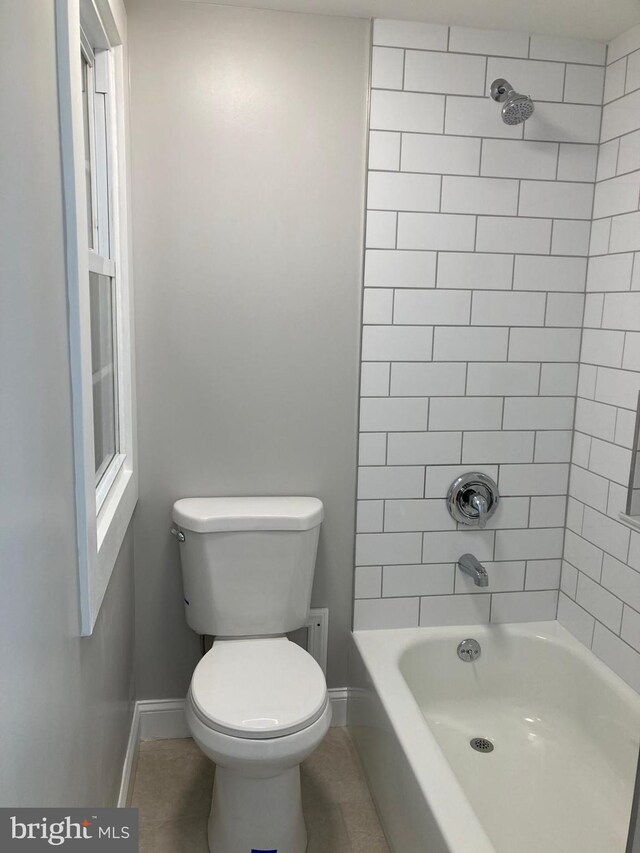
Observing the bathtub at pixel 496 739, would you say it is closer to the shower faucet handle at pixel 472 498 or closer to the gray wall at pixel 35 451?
the shower faucet handle at pixel 472 498

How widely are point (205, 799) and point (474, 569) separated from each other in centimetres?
112

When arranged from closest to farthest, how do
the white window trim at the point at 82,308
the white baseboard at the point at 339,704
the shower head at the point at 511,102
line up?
the white window trim at the point at 82,308
the shower head at the point at 511,102
the white baseboard at the point at 339,704

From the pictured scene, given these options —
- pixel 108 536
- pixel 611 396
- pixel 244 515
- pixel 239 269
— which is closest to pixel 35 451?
pixel 108 536

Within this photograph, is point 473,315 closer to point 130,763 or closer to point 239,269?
point 239,269

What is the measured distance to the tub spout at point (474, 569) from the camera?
2265 mm

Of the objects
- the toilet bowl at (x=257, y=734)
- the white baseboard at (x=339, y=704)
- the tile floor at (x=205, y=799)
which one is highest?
the toilet bowl at (x=257, y=734)

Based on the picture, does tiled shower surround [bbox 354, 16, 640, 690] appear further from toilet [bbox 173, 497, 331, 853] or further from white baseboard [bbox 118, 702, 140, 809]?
white baseboard [bbox 118, 702, 140, 809]

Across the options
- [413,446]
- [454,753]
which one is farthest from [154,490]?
[454,753]

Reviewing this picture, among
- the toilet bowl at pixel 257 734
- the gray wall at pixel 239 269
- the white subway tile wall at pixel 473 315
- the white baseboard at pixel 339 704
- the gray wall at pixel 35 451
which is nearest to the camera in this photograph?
the gray wall at pixel 35 451

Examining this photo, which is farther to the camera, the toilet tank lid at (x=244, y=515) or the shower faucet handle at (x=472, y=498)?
the shower faucet handle at (x=472, y=498)

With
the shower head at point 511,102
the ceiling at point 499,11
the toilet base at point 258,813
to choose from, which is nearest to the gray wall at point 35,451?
the toilet base at point 258,813

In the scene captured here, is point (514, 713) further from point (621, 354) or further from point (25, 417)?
point (25, 417)

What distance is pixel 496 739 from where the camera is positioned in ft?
7.48

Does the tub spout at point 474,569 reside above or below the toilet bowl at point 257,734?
above
